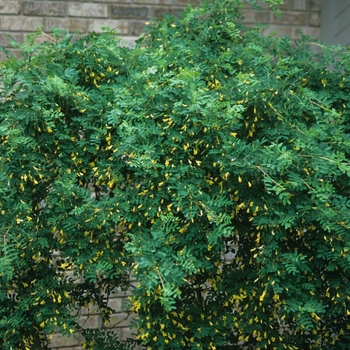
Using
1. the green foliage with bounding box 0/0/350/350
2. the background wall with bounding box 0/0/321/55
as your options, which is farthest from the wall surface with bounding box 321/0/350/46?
the green foliage with bounding box 0/0/350/350

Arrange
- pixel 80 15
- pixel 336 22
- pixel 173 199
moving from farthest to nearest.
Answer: pixel 336 22 < pixel 80 15 < pixel 173 199

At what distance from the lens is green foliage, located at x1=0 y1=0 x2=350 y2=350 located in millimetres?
3445

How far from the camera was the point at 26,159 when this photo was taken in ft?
11.9

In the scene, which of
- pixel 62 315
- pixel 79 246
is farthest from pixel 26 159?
pixel 62 315

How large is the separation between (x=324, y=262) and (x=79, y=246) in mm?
1240

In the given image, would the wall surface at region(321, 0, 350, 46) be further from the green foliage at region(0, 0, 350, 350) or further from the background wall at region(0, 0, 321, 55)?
the green foliage at region(0, 0, 350, 350)

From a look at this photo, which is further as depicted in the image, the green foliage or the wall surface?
the wall surface

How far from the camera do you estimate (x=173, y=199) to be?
11.3ft

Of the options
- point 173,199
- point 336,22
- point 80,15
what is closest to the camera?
point 173,199

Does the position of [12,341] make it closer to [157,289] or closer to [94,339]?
[94,339]

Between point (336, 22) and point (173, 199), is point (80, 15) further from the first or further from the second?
point (173, 199)

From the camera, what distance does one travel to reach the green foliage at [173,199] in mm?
3445

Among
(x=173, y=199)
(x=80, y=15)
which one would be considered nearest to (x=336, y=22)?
(x=80, y=15)

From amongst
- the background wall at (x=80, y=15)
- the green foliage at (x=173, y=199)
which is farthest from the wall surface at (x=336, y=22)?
the green foliage at (x=173, y=199)
